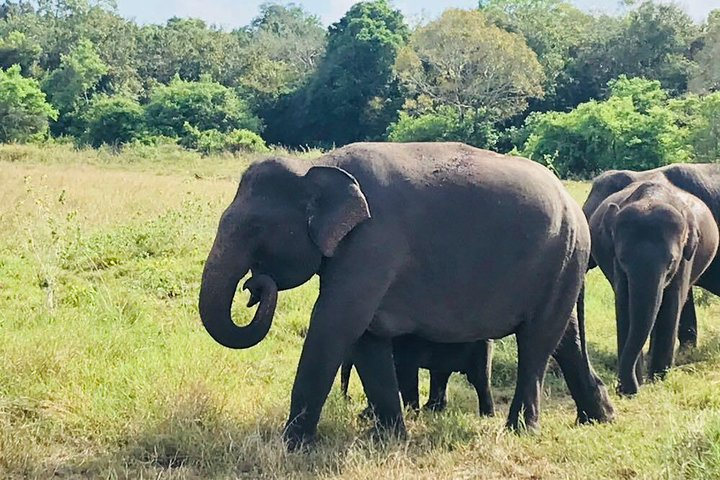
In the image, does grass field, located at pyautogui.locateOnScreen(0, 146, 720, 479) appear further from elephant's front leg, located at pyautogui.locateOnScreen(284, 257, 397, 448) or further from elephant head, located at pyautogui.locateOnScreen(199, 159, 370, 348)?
elephant head, located at pyautogui.locateOnScreen(199, 159, 370, 348)

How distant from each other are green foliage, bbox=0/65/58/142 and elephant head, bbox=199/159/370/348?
102 feet

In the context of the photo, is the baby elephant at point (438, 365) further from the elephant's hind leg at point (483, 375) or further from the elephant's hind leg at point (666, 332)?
the elephant's hind leg at point (666, 332)

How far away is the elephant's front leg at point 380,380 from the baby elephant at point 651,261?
226cm

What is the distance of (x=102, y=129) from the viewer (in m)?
36.7

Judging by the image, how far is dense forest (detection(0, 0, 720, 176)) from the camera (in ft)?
94.2

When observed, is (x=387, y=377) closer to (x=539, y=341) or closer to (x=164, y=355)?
(x=539, y=341)

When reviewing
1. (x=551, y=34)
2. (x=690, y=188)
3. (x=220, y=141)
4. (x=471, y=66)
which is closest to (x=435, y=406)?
(x=690, y=188)

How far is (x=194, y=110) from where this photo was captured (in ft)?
122

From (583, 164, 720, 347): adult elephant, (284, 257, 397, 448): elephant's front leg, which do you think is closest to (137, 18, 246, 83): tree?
(583, 164, 720, 347): adult elephant

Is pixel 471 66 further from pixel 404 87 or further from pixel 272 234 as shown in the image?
pixel 272 234

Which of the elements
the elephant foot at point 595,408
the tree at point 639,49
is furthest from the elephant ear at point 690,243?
the tree at point 639,49

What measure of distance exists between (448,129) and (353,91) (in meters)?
7.92

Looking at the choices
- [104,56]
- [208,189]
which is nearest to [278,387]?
[208,189]

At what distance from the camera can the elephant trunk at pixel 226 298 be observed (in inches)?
186
